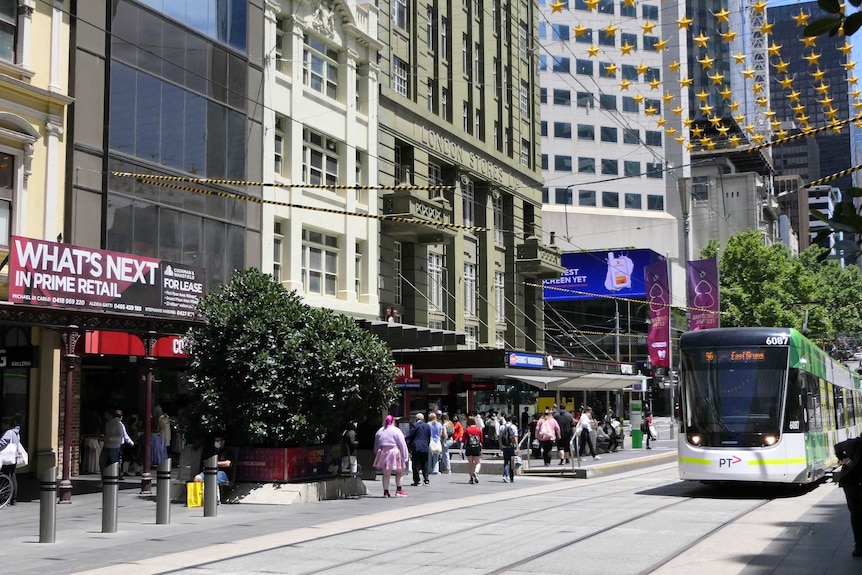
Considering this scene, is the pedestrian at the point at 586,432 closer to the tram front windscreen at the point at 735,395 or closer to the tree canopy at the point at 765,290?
the tram front windscreen at the point at 735,395

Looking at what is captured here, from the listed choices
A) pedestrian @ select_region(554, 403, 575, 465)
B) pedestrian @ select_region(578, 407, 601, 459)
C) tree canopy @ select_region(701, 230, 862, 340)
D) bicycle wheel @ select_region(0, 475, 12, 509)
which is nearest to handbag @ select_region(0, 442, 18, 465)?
bicycle wheel @ select_region(0, 475, 12, 509)

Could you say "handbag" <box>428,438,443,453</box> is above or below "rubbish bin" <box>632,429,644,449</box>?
above

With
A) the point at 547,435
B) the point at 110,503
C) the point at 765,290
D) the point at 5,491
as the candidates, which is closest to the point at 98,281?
the point at 5,491

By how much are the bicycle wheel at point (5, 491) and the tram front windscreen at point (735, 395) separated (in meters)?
12.9

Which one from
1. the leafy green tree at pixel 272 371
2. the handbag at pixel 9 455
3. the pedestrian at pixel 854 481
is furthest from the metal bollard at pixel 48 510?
the pedestrian at pixel 854 481

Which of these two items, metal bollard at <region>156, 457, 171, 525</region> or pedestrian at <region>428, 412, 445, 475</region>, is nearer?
metal bollard at <region>156, 457, 171, 525</region>

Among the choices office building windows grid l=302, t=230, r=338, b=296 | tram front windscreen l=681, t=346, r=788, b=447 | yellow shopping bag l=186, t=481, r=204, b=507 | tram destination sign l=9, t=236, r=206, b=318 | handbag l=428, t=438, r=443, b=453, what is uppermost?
office building windows grid l=302, t=230, r=338, b=296

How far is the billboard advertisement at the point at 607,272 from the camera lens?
252 feet

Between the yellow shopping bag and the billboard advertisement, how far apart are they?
58914 mm

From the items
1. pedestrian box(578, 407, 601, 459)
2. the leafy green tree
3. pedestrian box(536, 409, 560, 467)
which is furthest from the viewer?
pedestrian box(578, 407, 601, 459)

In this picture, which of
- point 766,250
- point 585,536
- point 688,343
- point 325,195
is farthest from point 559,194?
point 585,536

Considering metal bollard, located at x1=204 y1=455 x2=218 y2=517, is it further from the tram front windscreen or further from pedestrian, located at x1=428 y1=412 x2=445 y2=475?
the tram front windscreen

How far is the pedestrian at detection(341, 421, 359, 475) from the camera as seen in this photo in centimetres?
2178

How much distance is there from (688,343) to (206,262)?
548 inches
